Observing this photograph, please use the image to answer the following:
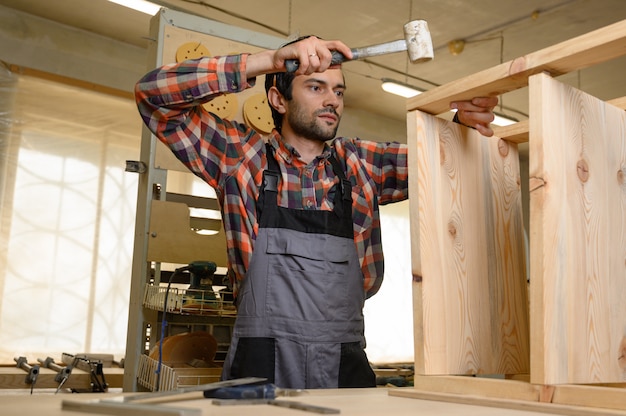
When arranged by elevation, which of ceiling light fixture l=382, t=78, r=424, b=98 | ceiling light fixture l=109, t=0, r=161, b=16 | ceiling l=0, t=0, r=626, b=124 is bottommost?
ceiling light fixture l=109, t=0, r=161, b=16

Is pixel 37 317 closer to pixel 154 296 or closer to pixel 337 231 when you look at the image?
pixel 154 296

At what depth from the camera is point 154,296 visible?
2270mm

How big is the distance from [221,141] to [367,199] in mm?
483

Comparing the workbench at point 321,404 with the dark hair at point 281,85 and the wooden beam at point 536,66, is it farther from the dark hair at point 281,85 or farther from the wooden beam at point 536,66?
the dark hair at point 281,85

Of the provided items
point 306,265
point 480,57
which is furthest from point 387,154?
point 480,57

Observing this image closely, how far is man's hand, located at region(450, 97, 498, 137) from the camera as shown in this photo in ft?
4.37

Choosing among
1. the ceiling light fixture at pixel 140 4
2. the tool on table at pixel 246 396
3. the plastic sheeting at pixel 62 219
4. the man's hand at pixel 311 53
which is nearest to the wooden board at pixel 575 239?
the tool on table at pixel 246 396

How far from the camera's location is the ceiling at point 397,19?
581cm

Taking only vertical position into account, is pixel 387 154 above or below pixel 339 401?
above

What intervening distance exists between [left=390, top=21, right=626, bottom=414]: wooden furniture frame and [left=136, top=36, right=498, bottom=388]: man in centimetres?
58

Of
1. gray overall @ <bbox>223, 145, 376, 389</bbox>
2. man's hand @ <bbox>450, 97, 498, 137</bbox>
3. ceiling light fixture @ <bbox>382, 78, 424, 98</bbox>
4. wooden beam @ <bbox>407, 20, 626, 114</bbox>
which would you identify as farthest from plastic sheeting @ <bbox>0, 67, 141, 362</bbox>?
wooden beam @ <bbox>407, 20, 626, 114</bbox>

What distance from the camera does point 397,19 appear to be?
6.07 metres

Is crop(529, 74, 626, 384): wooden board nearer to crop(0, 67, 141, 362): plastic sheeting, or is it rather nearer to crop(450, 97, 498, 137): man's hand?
crop(450, 97, 498, 137): man's hand

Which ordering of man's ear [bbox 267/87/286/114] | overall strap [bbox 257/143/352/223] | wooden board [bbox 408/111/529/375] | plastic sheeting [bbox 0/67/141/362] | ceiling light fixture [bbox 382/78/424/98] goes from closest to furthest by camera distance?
wooden board [bbox 408/111/529/375], overall strap [bbox 257/143/352/223], man's ear [bbox 267/87/286/114], plastic sheeting [bbox 0/67/141/362], ceiling light fixture [bbox 382/78/424/98]
